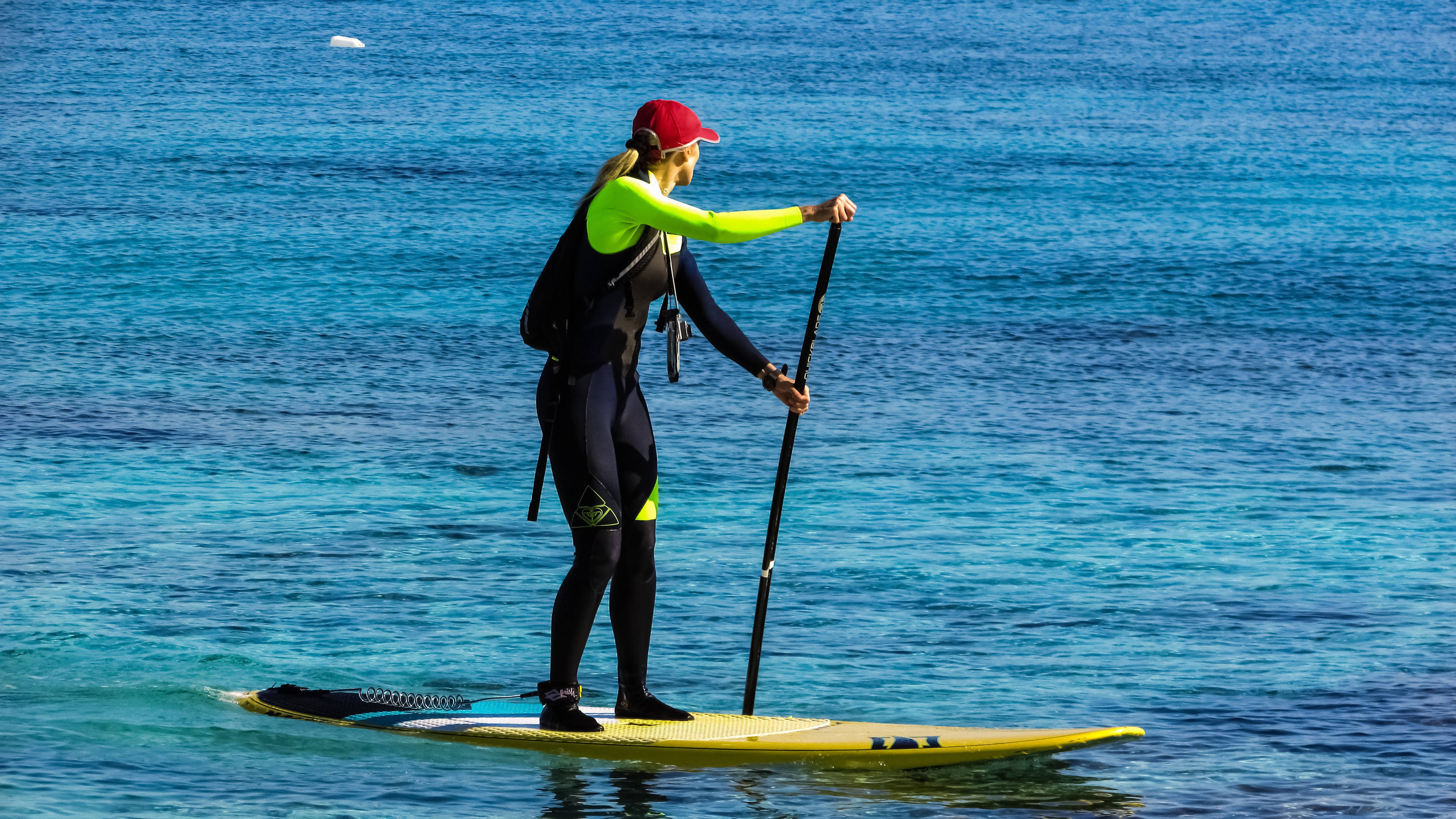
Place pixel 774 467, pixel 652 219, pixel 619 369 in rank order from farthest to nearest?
pixel 774 467 < pixel 619 369 < pixel 652 219

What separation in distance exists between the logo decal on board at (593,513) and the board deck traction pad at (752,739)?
84 centimetres

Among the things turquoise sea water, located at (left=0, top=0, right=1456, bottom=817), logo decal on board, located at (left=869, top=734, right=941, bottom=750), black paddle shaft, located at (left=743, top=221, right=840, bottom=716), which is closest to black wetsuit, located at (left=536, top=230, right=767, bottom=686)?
black paddle shaft, located at (left=743, top=221, right=840, bottom=716)

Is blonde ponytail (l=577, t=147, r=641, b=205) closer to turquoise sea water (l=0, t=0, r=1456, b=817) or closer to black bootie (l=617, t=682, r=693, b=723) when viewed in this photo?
black bootie (l=617, t=682, r=693, b=723)

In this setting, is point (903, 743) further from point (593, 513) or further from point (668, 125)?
point (668, 125)

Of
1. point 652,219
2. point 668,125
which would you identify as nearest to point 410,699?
point 652,219

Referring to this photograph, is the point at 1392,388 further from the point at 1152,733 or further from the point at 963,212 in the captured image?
the point at 963,212

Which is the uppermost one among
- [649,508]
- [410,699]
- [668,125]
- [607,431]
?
[668,125]

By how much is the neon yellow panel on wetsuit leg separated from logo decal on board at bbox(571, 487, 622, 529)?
160 millimetres

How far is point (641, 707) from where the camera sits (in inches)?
293

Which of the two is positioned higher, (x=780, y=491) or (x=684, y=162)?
(x=684, y=162)

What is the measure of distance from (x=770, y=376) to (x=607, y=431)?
61cm

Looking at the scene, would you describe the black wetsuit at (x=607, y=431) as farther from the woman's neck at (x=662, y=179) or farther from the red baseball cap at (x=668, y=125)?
the red baseball cap at (x=668, y=125)

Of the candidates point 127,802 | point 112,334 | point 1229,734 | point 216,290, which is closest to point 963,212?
point 216,290

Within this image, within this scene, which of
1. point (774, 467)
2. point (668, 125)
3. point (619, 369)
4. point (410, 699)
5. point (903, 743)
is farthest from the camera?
point (774, 467)
